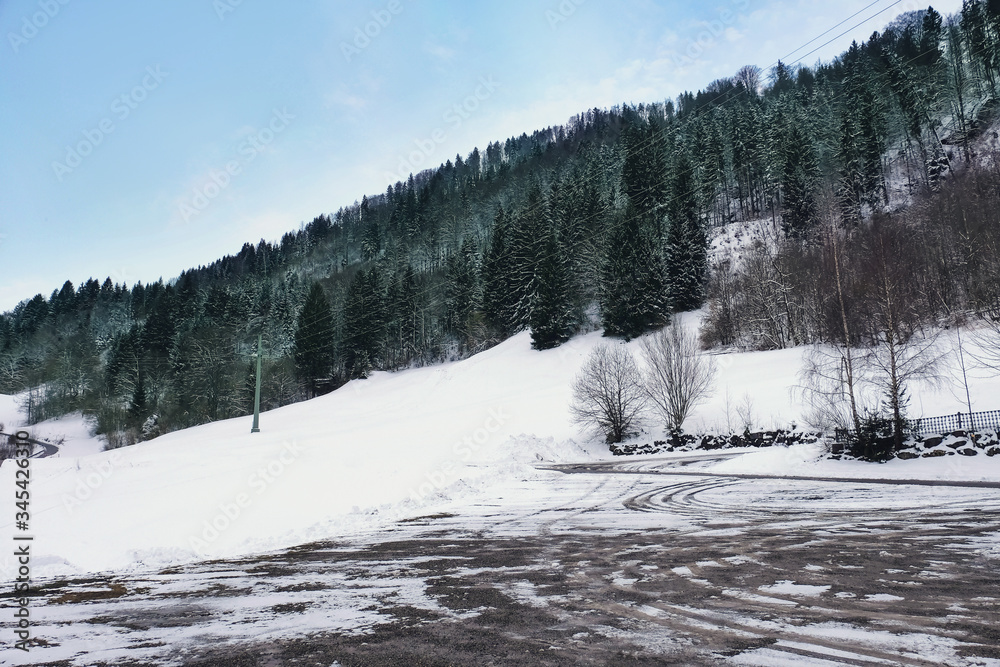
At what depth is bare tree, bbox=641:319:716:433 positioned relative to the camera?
1352 inches

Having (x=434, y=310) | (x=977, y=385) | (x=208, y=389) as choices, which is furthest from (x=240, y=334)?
(x=977, y=385)

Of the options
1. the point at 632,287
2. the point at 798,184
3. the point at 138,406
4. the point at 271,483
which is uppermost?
the point at 798,184

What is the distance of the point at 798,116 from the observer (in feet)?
272

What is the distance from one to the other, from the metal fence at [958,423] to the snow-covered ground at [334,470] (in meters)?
2.06

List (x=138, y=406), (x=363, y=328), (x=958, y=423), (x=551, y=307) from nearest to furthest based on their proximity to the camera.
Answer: (x=958, y=423), (x=551, y=307), (x=138, y=406), (x=363, y=328)

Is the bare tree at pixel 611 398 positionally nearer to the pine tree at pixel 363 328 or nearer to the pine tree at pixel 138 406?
the pine tree at pixel 363 328

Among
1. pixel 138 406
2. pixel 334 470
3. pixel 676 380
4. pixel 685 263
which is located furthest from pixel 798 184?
pixel 138 406

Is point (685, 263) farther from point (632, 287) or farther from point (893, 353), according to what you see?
point (893, 353)

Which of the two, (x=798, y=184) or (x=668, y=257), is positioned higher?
(x=798, y=184)

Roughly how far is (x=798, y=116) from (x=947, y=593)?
322ft

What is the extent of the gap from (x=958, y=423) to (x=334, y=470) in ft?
75.7

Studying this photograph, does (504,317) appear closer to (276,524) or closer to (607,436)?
(607,436)

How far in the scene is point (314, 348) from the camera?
68.1 m

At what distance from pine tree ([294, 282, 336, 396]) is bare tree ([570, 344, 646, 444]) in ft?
145
